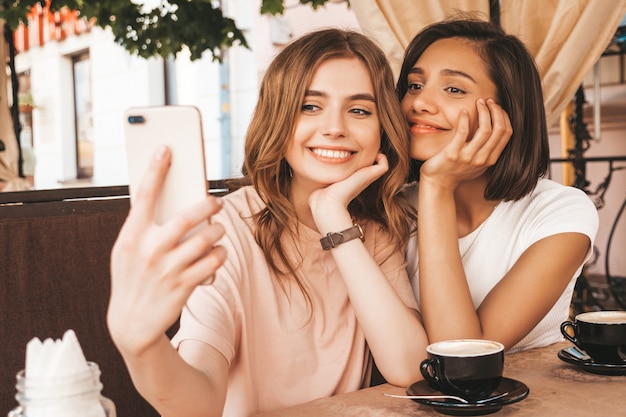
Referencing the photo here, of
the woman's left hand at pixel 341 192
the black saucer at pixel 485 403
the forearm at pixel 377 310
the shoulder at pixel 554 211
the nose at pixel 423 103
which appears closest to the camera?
the black saucer at pixel 485 403

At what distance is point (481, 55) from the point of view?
195cm

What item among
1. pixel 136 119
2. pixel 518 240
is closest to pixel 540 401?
pixel 518 240

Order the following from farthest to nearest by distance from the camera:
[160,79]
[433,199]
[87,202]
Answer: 1. [160,79]
2. [87,202]
3. [433,199]

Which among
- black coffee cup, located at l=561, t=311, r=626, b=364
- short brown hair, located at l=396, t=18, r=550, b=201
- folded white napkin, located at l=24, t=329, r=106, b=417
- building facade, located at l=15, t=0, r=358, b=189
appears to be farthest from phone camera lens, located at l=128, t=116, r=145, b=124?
building facade, located at l=15, t=0, r=358, b=189

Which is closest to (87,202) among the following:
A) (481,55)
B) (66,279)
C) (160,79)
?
(66,279)

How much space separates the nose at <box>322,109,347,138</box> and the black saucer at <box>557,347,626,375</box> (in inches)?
25.0

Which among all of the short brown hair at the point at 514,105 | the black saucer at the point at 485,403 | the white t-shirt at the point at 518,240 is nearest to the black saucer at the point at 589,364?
the black saucer at the point at 485,403

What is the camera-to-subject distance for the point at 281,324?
159 cm

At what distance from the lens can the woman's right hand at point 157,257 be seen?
31.5 inches

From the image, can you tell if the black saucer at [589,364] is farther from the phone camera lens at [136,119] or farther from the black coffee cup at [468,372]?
the phone camera lens at [136,119]

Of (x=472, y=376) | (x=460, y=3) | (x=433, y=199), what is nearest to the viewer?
(x=472, y=376)

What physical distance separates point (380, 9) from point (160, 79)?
7569 mm

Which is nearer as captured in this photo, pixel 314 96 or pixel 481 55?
pixel 314 96

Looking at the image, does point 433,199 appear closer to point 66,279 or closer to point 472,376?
point 472,376
